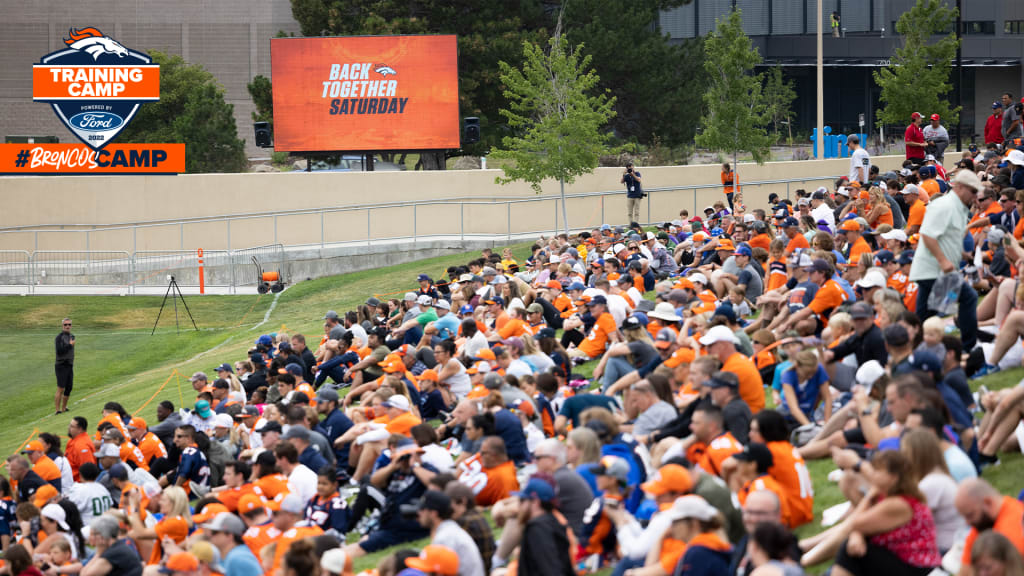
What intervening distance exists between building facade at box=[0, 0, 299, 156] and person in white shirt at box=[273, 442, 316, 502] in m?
53.5

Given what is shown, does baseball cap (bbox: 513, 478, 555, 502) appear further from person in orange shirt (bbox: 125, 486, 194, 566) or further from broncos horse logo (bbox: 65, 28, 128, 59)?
broncos horse logo (bbox: 65, 28, 128, 59)

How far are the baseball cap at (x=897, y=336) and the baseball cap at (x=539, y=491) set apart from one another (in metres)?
3.36

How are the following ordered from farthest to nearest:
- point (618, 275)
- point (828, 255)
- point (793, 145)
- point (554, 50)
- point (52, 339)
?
point (793, 145), point (554, 50), point (52, 339), point (618, 275), point (828, 255)

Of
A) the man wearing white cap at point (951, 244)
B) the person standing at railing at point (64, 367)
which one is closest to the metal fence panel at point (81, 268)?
the person standing at railing at point (64, 367)

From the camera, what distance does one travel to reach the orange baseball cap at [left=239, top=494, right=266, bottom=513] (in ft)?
30.2

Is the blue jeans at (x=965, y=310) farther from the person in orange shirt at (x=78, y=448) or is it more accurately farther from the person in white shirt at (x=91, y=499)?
the person in orange shirt at (x=78, y=448)

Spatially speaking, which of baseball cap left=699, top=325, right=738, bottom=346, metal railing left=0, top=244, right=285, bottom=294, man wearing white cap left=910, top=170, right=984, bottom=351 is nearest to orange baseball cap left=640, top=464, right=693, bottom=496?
baseball cap left=699, top=325, right=738, bottom=346

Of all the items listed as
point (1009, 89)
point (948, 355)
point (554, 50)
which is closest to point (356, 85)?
point (554, 50)

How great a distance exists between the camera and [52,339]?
29375 millimetres

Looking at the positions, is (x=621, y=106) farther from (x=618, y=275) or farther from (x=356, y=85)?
(x=618, y=275)

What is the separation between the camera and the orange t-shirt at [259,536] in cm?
916

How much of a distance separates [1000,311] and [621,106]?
35.6 meters

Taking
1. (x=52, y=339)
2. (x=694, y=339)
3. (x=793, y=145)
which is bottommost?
(x=52, y=339)

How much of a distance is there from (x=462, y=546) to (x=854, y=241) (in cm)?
935
